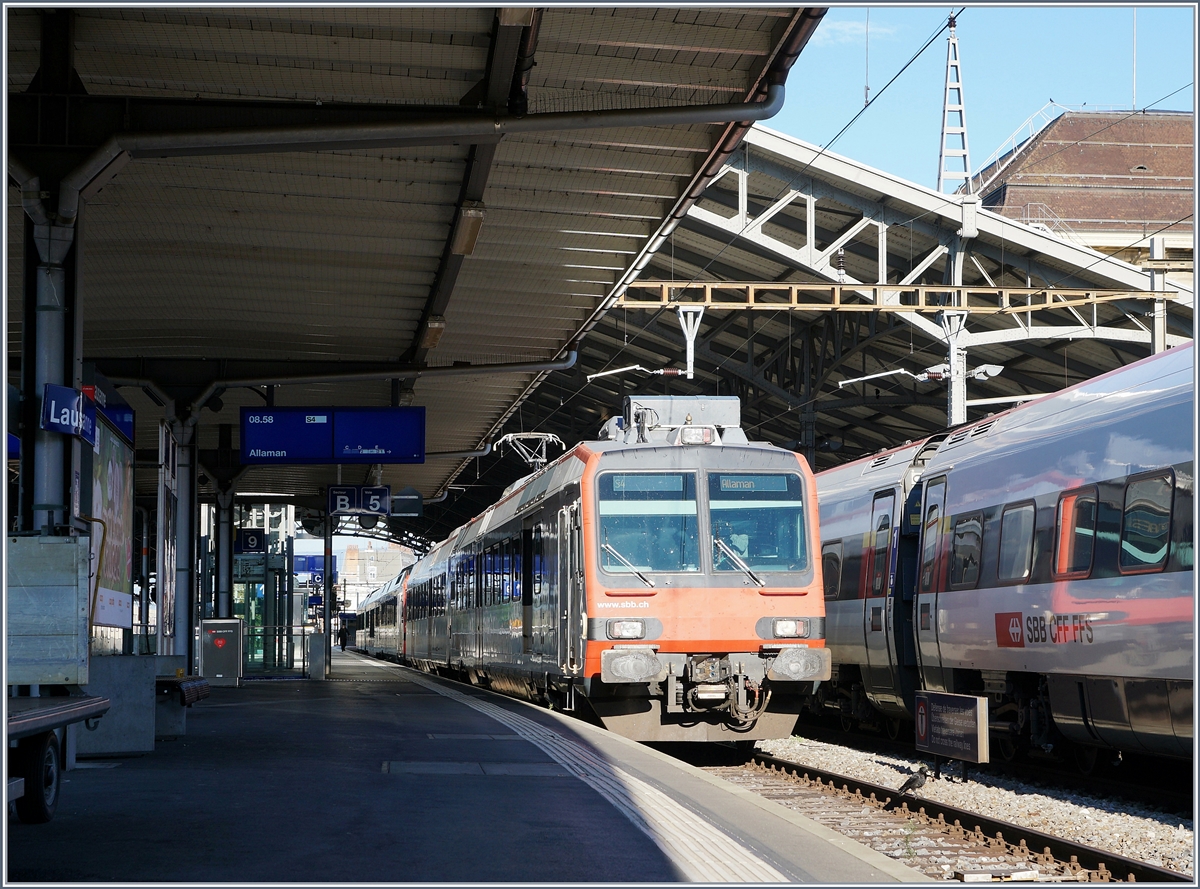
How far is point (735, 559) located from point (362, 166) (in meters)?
5.50

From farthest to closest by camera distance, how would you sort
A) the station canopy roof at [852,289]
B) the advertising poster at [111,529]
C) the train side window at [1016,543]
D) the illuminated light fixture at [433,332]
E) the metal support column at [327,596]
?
the station canopy roof at [852,289] → the metal support column at [327,596] → the illuminated light fixture at [433,332] → the train side window at [1016,543] → the advertising poster at [111,529]

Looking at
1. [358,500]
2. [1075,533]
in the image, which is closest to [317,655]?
[358,500]

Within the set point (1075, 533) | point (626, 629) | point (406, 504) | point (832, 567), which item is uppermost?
point (406, 504)

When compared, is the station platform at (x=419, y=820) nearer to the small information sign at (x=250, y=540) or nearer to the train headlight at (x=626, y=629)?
the train headlight at (x=626, y=629)

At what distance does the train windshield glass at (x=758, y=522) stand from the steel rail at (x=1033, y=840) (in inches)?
101

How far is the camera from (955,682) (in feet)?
47.1

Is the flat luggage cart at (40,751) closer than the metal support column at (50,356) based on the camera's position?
Yes

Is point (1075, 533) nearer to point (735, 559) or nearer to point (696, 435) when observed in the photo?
point (735, 559)

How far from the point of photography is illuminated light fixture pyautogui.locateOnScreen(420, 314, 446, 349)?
2017 centimetres

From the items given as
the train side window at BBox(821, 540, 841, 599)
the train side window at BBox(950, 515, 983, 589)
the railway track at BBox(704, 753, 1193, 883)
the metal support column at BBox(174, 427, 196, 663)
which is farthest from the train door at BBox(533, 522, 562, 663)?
the metal support column at BBox(174, 427, 196, 663)

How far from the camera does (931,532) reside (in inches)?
588

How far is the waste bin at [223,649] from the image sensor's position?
26.2 metres

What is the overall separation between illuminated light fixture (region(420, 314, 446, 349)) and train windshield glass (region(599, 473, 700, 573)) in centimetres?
629

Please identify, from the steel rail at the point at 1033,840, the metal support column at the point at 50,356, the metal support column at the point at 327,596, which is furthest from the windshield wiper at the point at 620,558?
the metal support column at the point at 327,596
